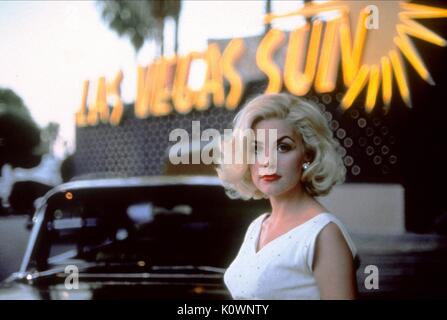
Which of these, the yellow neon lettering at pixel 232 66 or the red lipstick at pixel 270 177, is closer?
the red lipstick at pixel 270 177

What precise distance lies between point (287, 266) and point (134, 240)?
129 centimetres

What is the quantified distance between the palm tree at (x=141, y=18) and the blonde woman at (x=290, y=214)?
1366 millimetres

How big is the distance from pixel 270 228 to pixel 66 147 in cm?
164

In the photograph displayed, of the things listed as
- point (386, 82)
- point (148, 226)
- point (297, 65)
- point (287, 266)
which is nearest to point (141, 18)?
point (297, 65)

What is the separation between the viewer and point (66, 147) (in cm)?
293

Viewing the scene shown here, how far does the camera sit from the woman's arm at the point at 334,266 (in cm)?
134

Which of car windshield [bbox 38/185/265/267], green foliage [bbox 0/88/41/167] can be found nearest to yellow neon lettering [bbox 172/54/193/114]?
car windshield [bbox 38/185/265/267]

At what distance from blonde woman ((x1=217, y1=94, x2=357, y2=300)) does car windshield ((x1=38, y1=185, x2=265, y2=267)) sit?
704mm

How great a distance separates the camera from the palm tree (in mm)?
2959

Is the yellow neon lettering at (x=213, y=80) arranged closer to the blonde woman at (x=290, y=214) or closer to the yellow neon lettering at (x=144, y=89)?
the yellow neon lettering at (x=144, y=89)

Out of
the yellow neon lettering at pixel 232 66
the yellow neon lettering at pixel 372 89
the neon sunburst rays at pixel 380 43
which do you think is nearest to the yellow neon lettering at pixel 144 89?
the yellow neon lettering at pixel 232 66

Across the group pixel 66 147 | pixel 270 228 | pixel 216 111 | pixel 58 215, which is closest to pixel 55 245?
pixel 58 215

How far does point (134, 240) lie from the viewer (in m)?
2.56

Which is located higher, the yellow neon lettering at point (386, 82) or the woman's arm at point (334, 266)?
the yellow neon lettering at point (386, 82)
